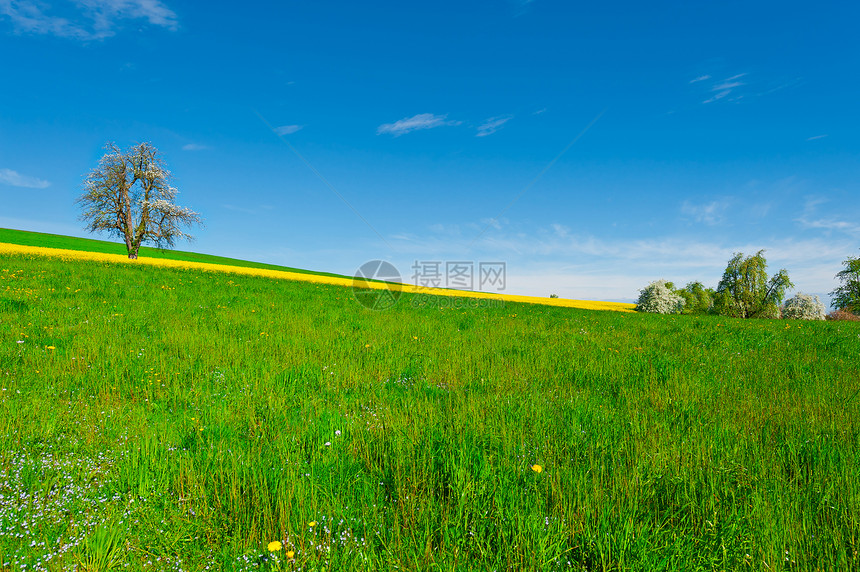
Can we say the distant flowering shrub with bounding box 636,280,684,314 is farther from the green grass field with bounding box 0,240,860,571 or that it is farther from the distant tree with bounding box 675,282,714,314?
the green grass field with bounding box 0,240,860,571

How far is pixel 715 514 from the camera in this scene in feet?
8.08

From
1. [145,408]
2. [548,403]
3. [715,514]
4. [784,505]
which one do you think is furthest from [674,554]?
[145,408]

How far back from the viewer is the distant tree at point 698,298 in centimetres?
6619

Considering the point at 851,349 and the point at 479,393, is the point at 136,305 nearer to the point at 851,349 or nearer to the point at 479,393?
the point at 479,393

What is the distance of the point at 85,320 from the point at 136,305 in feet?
7.58

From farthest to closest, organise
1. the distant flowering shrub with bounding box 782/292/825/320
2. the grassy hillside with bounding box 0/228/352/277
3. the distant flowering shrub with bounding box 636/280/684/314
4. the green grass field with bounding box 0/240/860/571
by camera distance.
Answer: the grassy hillside with bounding box 0/228/352/277
the distant flowering shrub with bounding box 782/292/825/320
the distant flowering shrub with bounding box 636/280/684/314
the green grass field with bounding box 0/240/860/571

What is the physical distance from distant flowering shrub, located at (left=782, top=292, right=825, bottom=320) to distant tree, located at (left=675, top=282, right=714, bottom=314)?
9.90 meters

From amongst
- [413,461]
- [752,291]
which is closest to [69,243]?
[413,461]

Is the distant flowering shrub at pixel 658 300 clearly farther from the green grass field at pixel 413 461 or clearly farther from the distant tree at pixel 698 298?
the green grass field at pixel 413 461

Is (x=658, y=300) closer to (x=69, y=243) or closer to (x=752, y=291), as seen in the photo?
(x=752, y=291)

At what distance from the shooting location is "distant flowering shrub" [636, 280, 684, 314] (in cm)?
5044

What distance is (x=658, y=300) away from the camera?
51.1 m

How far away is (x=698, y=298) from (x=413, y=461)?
8260cm

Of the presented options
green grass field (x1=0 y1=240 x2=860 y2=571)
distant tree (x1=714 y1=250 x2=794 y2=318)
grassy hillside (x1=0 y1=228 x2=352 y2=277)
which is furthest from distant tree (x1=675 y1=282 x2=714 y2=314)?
grassy hillside (x1=0 y1=228 x2=352 y2=277)
